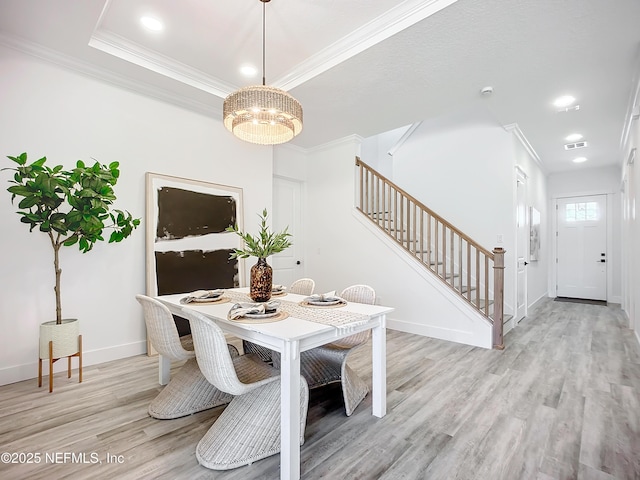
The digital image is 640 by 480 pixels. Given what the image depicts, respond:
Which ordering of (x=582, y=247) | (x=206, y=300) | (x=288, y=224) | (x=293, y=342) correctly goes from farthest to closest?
(x=582, y=247)
(x=288, y=224)
(x=206, y=300)
(x=293, y=342)

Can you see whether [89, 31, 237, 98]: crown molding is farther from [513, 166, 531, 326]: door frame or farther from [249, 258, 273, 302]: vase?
[513, 166, 531, 326]: door frame

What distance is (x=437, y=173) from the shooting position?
5.34 meters

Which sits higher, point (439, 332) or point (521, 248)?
point (521, 248)

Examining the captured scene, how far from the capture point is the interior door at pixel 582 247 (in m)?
6.70

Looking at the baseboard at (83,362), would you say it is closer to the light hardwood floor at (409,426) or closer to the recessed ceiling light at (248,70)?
the light hardwood floor at (409,426)

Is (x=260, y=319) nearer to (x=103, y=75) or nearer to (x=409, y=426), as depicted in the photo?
(x=409, y=426)

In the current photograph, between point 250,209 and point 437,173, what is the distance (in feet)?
10.6

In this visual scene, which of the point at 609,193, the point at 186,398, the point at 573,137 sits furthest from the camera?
the point at 609,193

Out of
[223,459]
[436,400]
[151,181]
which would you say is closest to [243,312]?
[223,459]

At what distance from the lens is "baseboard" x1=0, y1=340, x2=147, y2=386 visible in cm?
270

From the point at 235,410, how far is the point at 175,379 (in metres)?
0.76

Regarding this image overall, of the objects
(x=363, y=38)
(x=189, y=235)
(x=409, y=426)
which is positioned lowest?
(x=409, y=426)

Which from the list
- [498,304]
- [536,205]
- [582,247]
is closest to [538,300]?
[582,247]

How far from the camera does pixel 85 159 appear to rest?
10.2 feet
